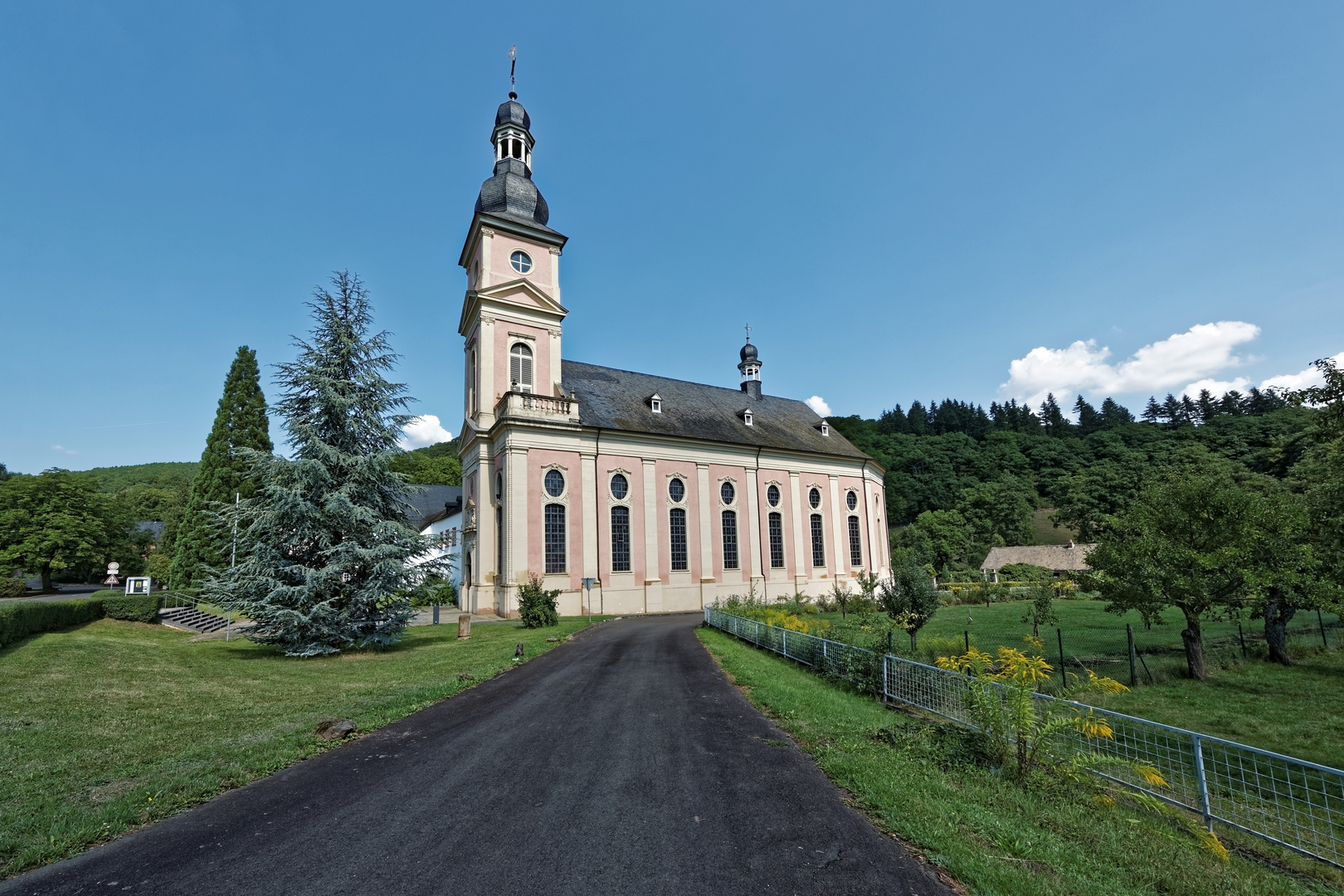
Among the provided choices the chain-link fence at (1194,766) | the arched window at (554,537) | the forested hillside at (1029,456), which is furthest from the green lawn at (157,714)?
the forested hillside at (1029,456)

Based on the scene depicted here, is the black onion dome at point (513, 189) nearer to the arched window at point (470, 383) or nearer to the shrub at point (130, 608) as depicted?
the arched window at point (470, 383)

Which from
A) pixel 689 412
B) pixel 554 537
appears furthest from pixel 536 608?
pixel 689 412

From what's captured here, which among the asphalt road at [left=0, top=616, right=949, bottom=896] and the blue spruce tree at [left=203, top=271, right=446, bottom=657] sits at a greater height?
the blue spruce tree at [left=203, top=271, right=446, bottom=657]

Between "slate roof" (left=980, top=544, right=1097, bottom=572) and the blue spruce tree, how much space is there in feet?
217

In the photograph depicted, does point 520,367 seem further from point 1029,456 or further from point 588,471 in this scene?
point 1029,456

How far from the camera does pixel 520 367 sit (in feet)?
104

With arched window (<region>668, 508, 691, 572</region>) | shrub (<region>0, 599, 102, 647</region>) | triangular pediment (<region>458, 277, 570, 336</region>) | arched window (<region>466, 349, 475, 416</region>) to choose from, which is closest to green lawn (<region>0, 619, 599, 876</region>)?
shrub (<region>0, 599, 102, 647</region>)

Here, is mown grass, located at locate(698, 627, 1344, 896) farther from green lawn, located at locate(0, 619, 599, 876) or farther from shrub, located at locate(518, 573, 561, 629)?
shrub, located at locate(518, 573, 561, 629)

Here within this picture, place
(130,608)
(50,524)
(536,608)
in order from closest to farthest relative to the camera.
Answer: (536,608) < (130,608) < (50,524)

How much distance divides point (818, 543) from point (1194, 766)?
31182 millimetres

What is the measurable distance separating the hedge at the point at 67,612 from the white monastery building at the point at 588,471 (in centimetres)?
1298

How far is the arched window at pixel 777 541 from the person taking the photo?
35875 millimetres

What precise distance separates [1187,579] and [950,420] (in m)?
114

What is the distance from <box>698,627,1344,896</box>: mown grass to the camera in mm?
4371
